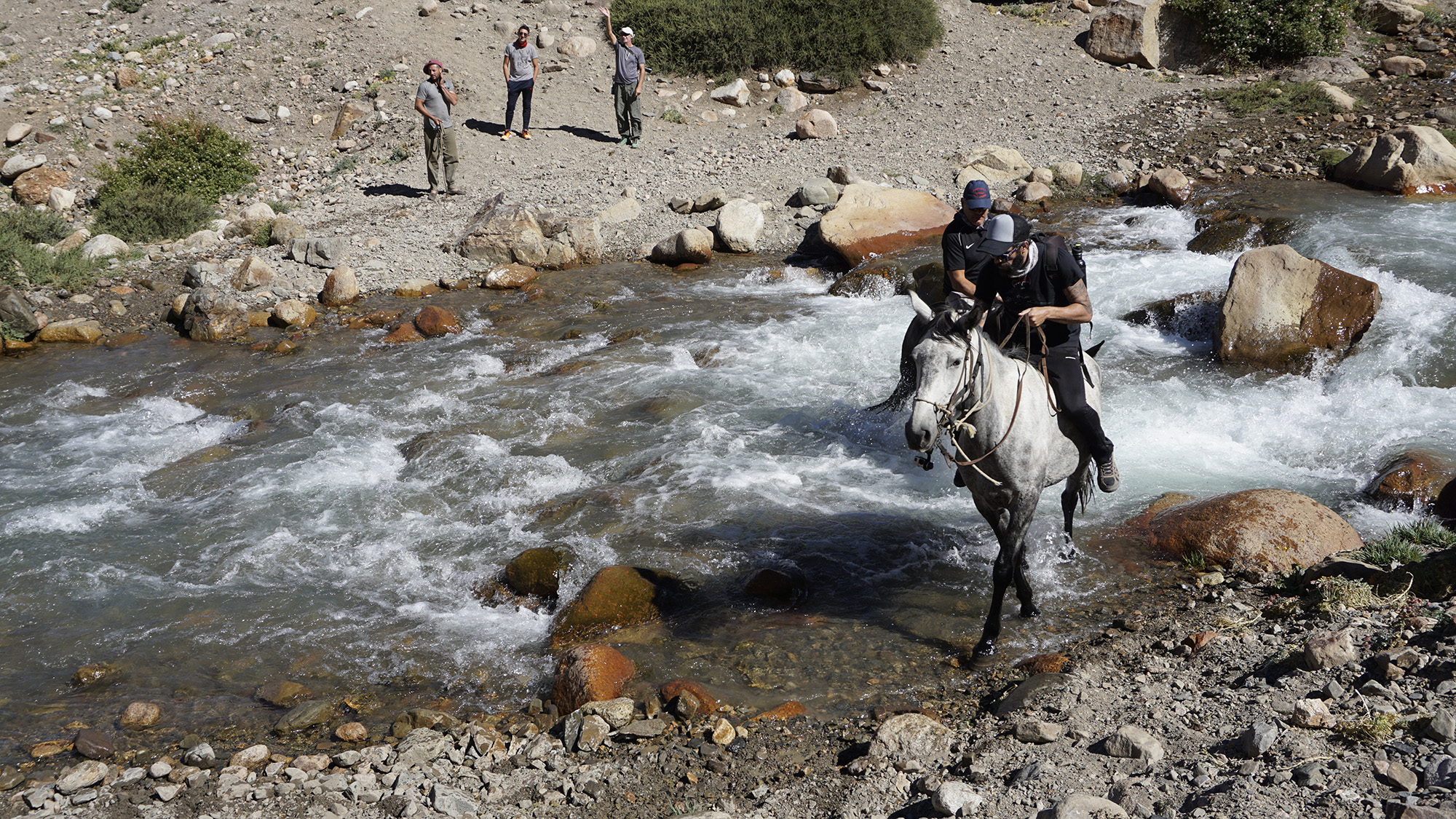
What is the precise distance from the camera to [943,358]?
508cm

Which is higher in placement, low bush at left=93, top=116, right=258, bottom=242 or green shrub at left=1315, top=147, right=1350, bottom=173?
green shrub at left=1315, top=147, right=1350, bottom=173

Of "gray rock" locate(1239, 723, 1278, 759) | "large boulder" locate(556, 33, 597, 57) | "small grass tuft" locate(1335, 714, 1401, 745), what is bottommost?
"gray rock" locate(1239, 723, 1278, 759)

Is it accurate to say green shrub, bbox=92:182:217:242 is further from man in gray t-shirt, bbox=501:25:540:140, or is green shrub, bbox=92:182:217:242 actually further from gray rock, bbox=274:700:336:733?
gray rock, bbox=274:700:336:733

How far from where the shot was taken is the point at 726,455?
964cm

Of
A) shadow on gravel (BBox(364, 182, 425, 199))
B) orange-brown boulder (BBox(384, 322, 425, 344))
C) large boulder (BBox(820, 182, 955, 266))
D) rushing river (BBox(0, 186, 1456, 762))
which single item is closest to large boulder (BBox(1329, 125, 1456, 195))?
rushing river (BBox(0, 186, 1456, 762))

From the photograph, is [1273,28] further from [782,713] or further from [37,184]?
[37,184]

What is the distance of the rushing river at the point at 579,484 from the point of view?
646cm

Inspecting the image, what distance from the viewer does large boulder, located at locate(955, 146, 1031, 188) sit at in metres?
18.6

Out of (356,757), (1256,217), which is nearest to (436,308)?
(356,757)

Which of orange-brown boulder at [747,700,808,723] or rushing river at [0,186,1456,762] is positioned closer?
orange-brown boulder at [747,700,808,723]

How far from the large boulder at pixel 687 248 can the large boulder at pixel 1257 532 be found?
1041 centimetres

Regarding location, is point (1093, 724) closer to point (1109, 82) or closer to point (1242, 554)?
point (1242, 554)

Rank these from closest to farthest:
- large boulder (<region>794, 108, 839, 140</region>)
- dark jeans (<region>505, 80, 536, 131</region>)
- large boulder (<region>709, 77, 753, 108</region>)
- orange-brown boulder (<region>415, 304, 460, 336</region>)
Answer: orange-brown boulder (<region>415, 304, 460, 336</region>) < dark jeans (<region>505, 80, 536, 131</region>) < large boulder (<region>794, 108, 839, 140</region>) < large boulder (<region>709, 77, 753, 108</region>)

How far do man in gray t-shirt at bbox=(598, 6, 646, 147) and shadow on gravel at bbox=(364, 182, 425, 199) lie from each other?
488 cm
